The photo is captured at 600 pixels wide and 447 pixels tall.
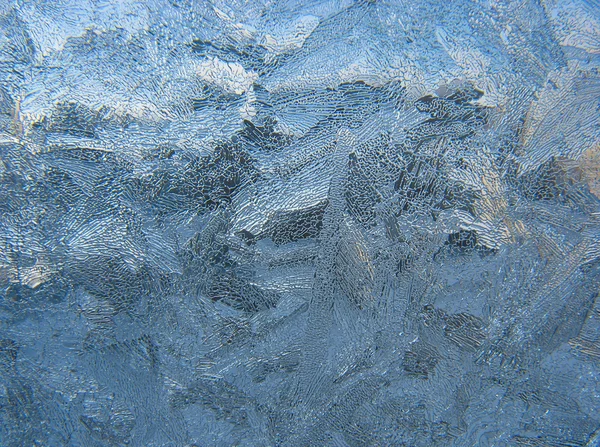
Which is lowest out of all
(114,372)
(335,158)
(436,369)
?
(114,372)

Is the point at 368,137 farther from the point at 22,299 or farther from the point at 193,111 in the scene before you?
the point at 22,299

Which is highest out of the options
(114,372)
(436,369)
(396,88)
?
(396,88)

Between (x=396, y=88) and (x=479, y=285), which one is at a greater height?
(x=396, y=88)

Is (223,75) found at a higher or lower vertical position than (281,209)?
higher

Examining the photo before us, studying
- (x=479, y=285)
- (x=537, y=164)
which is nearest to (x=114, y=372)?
(x=479, y=285)

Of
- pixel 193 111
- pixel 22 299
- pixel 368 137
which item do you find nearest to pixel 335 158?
pixel 368 137

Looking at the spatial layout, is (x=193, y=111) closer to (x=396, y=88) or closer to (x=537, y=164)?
(x=396, y=88)
